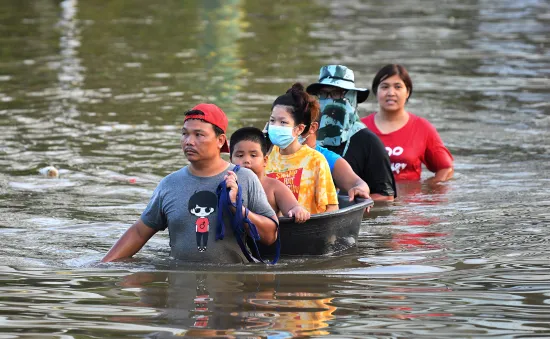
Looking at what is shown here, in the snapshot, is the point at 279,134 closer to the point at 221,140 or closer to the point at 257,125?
the point at 221,140

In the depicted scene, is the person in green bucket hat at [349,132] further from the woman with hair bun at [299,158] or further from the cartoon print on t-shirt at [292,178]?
the cartoon print on t-shirt at [292,178]

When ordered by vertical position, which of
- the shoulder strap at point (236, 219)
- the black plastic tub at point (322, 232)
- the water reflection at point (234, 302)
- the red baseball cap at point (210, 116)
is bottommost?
the water reflection at point (234, 302)

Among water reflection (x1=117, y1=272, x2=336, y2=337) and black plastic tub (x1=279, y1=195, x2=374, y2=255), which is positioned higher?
black plastic tub (x1=279, y1=195, x2=374, y2=255)

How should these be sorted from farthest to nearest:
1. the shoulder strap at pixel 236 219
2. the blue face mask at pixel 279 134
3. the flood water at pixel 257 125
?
the blue face mask at pixel 279 134
the shoulder strap at pixel 236 219
the flood water at pixel 257 125

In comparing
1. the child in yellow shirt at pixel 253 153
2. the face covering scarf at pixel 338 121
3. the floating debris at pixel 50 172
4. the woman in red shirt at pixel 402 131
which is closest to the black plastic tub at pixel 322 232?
the child in yellow shirt at pixel 253 153

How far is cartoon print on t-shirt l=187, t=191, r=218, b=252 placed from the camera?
7.99 metres

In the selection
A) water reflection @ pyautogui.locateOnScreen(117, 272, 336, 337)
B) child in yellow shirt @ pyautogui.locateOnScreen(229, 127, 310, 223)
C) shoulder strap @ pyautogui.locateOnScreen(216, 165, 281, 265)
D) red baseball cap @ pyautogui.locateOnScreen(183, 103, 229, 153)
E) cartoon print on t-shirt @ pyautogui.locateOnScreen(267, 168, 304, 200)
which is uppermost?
red baseball cap @ pyautogui.locateOnScreen(183, 103, 229, 153)

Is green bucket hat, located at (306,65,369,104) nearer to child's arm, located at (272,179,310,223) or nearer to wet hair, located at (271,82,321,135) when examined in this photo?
wet hair, located at (271,82,321,135)

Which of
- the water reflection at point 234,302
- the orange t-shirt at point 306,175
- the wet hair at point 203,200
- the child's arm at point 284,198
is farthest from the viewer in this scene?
the orange t-shirt at point 306,175

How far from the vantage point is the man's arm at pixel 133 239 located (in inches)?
325

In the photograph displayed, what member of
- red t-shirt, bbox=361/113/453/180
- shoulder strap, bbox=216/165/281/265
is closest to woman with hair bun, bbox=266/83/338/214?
shoulder strap, bbox=216/165/281/265

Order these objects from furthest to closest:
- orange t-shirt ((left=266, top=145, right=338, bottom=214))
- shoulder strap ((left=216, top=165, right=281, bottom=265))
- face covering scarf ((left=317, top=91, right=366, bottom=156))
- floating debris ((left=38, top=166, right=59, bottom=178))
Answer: floating debris ((left=38, top=166, right=59, bottom=178)) < face covering scarf ((left=317, top=91, right=366, bottom=156)) < orange t-shirt ((left=266, top=145, right=338, bottom=214)) < shoulder strap ((left=216, top=165, right=281, bottom=265))

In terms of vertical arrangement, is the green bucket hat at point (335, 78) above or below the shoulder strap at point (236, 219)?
above

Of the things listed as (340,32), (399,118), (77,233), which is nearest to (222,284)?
(77,233)
